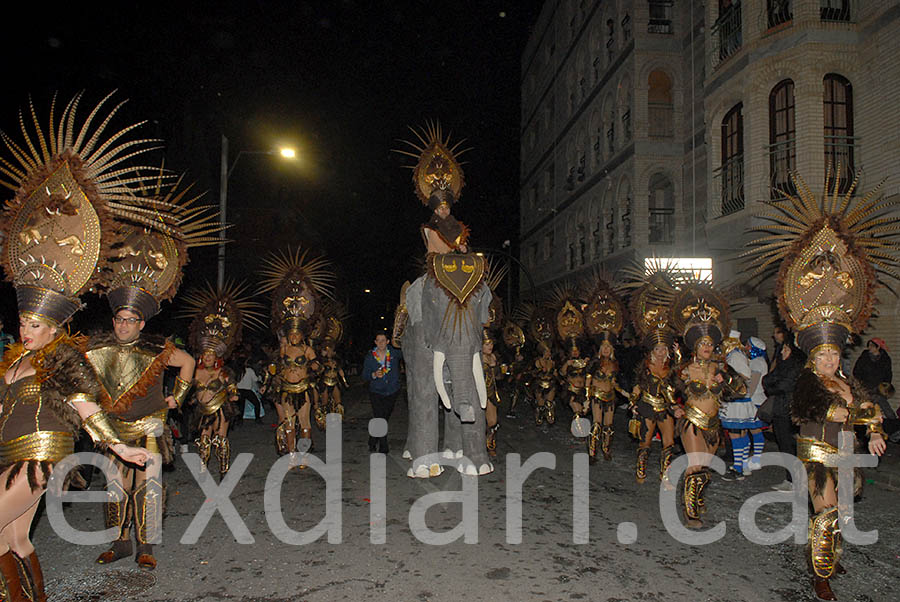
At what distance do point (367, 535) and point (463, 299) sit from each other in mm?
2606

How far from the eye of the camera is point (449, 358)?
6.79 m

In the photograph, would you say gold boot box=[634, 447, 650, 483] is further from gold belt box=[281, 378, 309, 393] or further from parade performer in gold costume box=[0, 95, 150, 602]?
parade performer in gold costume box=[0, 95, 150, 602]

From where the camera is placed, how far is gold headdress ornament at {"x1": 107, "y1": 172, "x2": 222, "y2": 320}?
16.2 ft

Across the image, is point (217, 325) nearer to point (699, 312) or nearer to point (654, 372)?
point (654, 372)

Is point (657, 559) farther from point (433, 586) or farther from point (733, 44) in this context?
point (733, 44)

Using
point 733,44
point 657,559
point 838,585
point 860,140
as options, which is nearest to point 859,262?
point 838,585

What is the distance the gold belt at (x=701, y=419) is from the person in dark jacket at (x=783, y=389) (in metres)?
2.60

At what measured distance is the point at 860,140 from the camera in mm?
12727

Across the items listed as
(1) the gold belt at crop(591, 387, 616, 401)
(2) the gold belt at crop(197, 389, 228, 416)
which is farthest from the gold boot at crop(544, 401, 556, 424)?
(2) the gold belt at crop(197, 389, 228, 416)

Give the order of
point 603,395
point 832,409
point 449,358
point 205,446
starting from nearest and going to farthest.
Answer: point 832,409 < point 449,358 < point 205,446 < point 603,395

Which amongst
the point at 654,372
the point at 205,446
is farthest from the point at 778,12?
the point at 205,446

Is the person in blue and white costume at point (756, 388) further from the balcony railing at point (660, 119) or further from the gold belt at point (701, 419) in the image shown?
the balcony railing at point (660, 119)

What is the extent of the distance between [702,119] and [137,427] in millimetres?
17504

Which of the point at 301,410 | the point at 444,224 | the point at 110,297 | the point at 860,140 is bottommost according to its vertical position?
the point at 301,410
